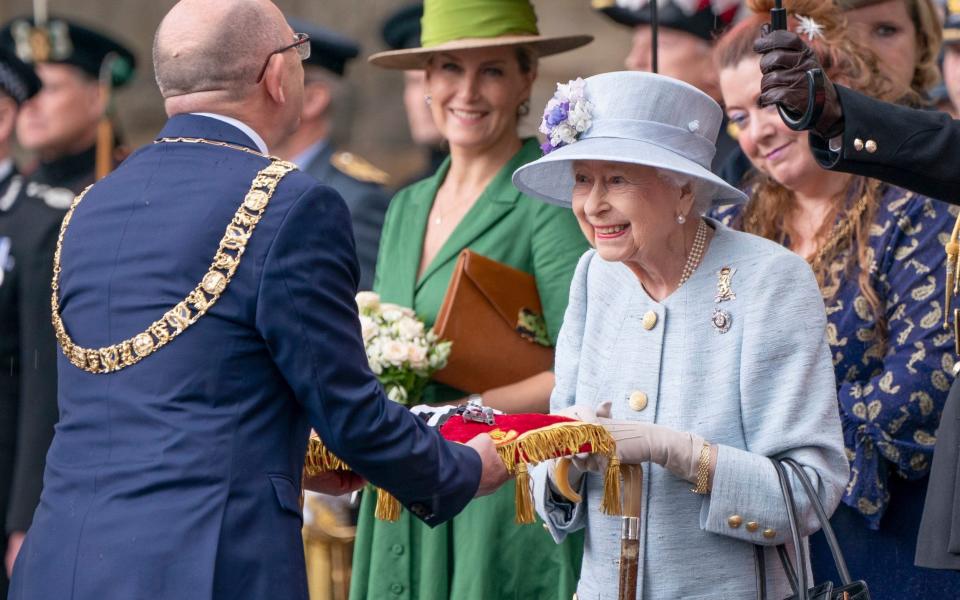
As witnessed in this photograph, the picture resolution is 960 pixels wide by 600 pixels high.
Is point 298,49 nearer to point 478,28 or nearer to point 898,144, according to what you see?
point 898,144

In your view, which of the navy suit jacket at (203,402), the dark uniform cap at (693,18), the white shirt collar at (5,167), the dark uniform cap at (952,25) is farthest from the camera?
the white shirt collar at (5,167)

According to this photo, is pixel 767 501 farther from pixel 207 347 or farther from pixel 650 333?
pixel 207 347

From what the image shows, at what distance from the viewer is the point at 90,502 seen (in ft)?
10.5

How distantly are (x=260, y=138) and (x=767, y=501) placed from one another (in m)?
1.35

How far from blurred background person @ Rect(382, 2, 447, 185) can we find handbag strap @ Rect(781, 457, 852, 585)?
321 cm

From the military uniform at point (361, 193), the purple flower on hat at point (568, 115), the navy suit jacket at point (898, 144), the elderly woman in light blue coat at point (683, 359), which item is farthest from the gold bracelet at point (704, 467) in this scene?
the military uniform at point (361, 193)

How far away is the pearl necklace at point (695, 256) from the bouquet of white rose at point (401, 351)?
41.4 inches

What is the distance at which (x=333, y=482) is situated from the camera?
3.82 m

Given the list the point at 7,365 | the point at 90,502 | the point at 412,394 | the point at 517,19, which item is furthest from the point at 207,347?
the point at 7,365

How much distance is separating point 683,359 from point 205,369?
Result: 1.08 m

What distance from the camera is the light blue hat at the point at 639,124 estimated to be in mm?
3564

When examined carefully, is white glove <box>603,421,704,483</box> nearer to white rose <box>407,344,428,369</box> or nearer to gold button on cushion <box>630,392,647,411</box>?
gold button on cushion <box>630,392,647,411</box>

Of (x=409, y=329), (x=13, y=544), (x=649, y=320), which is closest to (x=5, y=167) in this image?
(x=13, y=544)

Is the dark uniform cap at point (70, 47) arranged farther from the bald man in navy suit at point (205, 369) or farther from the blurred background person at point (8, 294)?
the bald man in navy suit at point (205, 369)
